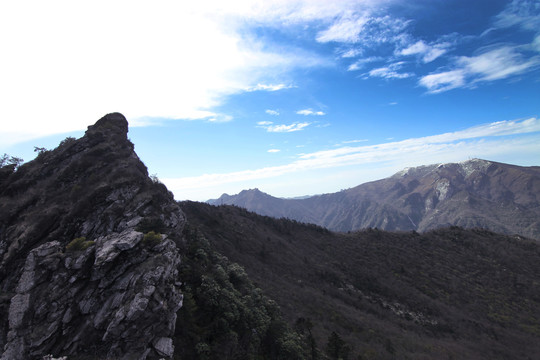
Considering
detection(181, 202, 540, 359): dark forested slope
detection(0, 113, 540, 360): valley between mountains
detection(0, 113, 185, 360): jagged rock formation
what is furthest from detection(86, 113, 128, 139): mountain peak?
detection(181, 202, 540, 359): dark forested slope

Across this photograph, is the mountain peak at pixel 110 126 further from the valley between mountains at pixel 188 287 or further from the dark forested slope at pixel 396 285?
the dark forested slope at pixel 396 285

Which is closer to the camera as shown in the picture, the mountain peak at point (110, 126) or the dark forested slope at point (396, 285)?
the dark forested slope at point (396, 285)

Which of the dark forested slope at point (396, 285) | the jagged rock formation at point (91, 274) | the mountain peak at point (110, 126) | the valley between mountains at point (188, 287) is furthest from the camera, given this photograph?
the mountain peak at point (110, 126)

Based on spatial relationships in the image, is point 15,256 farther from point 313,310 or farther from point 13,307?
point 313,310

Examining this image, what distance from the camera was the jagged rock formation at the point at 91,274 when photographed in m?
12.7

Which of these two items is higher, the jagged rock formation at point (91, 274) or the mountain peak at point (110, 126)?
the mountain peak at point (110, 126)

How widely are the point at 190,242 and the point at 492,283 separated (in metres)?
67.4

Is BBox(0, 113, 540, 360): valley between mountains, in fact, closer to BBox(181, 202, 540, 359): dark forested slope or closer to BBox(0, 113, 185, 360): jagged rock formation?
BBox(0, 113, 185, 360): jagged rock formation

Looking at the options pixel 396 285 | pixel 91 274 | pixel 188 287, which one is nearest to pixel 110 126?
pixel 91 274

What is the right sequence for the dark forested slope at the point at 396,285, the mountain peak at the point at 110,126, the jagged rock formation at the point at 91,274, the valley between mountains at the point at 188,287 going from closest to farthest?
the jagged rock formation at the point at 91,274 < the valley between mountains at the point at 188,287 < the dark forested slope at the point at 396,285 < the mountain peak at the point at 110,126

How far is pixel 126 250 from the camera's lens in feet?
51.8

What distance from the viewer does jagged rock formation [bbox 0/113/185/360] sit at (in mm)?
12656

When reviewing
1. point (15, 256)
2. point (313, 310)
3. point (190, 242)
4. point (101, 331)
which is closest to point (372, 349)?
point (313, 310)

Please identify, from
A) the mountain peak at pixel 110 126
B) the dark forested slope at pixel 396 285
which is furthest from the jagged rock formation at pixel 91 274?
the dark forested slope at pixel 396 285
